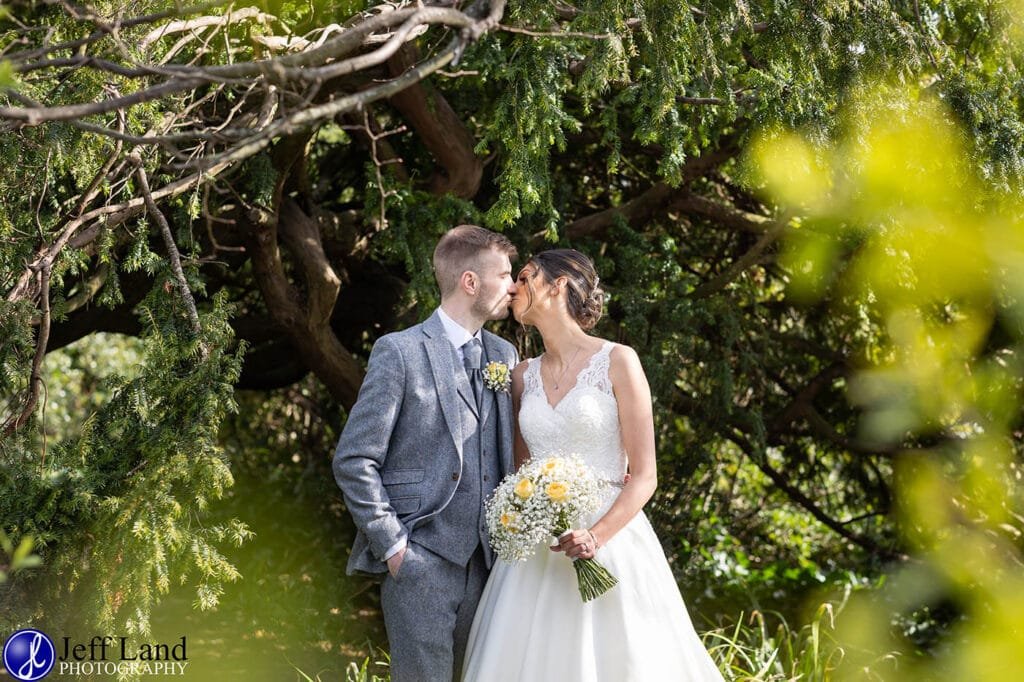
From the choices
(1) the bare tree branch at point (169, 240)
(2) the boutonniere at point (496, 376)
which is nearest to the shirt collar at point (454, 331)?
(2) the boutonniere at point (496, 376)

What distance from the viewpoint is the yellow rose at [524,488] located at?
2.87 meters

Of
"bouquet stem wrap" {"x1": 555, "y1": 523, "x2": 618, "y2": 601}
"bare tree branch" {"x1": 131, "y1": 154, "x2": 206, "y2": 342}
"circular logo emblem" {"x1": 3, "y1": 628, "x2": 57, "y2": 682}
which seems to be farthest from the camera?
"circular logo emblem" {"x1": 3, "y1": 628, "x2": 57, "y2": 682}

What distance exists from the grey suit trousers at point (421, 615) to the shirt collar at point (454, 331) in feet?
2.10

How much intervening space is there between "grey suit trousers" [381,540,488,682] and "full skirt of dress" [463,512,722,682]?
11cm

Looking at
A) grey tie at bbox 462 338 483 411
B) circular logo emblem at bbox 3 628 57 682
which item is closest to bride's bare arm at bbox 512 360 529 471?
grey tie at bbox 462 338 483 411

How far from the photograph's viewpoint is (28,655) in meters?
3.71

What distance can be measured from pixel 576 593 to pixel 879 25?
80.1 inches

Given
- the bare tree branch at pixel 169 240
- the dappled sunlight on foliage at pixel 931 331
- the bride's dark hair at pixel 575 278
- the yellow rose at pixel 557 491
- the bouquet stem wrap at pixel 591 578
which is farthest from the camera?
the bare tree branch at pixel 169 240

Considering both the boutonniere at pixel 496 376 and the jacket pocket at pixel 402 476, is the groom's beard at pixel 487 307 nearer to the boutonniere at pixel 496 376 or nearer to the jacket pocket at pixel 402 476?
the boutonniere at pixel 496 376

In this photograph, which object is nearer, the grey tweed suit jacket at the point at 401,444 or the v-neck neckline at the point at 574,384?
the grey tweed suit jacket at the point at 401,444

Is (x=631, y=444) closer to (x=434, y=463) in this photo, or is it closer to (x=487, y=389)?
(x=487, y=389)

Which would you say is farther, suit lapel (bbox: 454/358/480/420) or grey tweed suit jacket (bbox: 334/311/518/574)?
suit lapel (bbox: 454/358/480/420)

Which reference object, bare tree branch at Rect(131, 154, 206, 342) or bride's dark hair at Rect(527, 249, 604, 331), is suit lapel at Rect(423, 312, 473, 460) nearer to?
bride's dark hair at Rect(527, 249, 604, 331)

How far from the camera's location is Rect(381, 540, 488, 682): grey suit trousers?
3029mm
